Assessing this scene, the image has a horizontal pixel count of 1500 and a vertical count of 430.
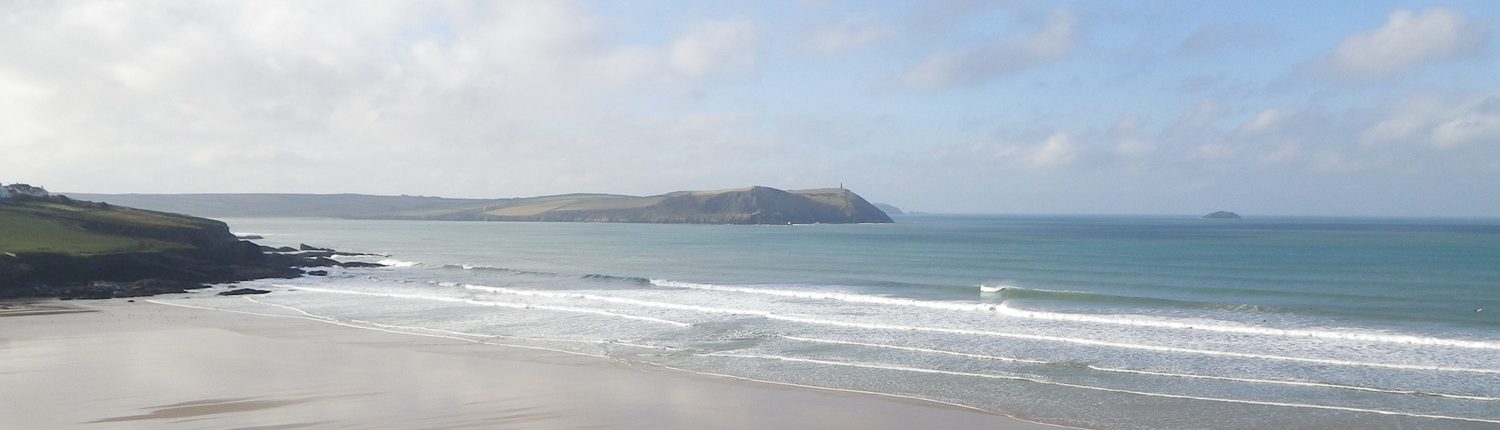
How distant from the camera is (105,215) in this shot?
4384cm

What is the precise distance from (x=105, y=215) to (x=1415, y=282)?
57.8m

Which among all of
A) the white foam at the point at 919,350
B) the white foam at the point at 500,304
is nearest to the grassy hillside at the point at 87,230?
the white foam at the point at 500,304

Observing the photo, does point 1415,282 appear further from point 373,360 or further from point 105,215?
point 105,215

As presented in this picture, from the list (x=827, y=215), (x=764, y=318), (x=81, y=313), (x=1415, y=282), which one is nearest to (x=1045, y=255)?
(x=1415, y=282)

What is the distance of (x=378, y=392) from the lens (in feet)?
47.3

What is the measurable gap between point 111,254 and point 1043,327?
114ft

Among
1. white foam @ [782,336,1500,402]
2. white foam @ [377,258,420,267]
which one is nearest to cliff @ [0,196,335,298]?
white foam @ [377,258,420,267]

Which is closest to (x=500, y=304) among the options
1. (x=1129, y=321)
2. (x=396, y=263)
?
(x=1129, y=321)

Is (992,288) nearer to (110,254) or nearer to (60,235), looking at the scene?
(110,254)

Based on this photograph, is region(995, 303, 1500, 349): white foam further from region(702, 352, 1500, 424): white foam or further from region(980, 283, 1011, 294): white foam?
region(702, 352, 1500, 424): white foam

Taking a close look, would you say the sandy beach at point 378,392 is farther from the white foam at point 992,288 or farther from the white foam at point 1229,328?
the white foam at point 992,288

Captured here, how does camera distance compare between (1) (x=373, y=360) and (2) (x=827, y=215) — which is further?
(2) (x=827, y=215)

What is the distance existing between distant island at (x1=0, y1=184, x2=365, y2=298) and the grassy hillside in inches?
1.4

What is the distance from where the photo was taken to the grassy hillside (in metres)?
35.1
